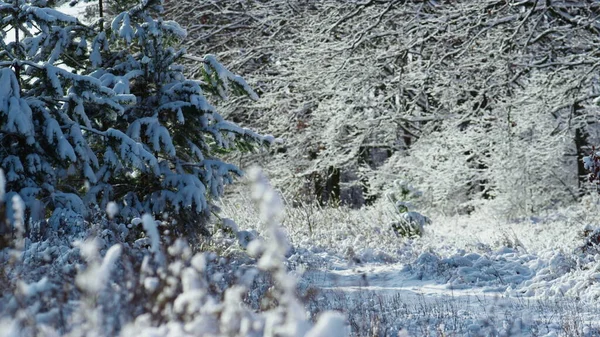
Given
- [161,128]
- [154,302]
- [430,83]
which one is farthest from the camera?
[430,83]

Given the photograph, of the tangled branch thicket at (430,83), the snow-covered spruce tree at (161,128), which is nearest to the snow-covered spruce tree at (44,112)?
the snow-covered spruce tree at (161,128)

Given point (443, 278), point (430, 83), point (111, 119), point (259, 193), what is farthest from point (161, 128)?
point (430, 83)

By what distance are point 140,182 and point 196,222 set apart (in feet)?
2.89

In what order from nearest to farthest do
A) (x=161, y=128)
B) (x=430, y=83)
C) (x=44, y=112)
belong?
(x=44, y=112) → (x=161, y=128) → (x=430, y=83)

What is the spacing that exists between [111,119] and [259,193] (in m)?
6.05

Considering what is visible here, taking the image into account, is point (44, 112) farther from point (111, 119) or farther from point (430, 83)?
point (430, 83)

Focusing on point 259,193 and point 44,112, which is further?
point 44,112

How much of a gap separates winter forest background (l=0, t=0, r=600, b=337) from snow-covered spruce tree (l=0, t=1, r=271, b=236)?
0.02 meters

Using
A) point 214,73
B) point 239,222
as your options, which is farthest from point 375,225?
point 214,73

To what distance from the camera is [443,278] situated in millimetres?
7660

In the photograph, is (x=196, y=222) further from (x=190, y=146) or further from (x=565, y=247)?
(x=565, y=247)

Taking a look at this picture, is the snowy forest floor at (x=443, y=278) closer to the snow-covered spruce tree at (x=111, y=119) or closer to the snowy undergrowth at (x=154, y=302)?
the snowy undergrowth at (x=154, y=302)

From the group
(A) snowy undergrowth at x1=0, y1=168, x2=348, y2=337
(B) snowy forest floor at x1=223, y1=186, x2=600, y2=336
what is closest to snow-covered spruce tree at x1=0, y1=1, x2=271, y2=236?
(B) snowy forest floor at x1=223, y1=186, x2=600, y2=336

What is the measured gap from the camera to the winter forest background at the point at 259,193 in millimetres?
2805
